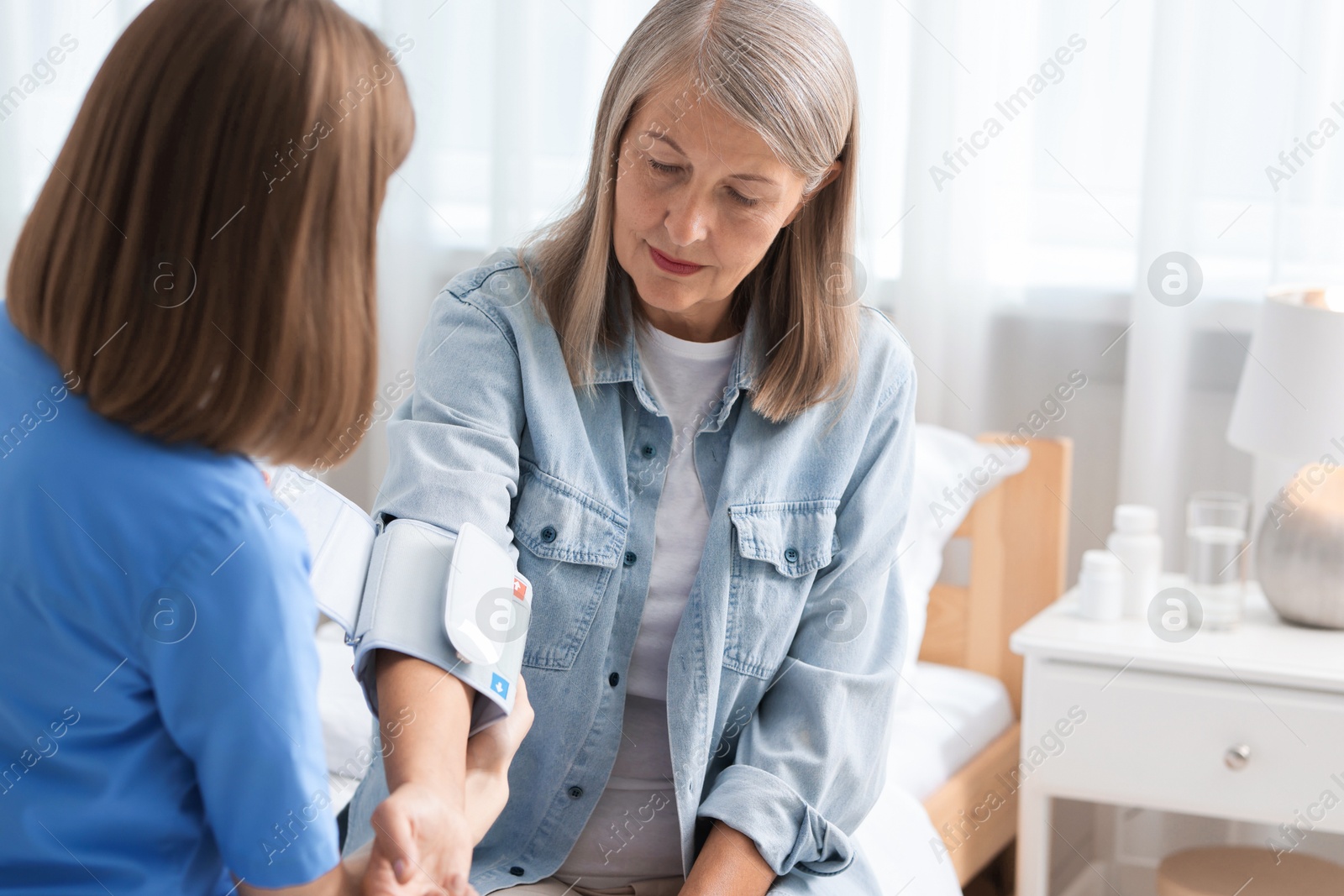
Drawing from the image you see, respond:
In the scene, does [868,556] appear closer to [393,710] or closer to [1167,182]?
[393,710]

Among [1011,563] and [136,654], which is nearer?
[136,654]

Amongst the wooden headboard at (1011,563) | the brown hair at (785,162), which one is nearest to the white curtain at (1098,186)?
the wooden headboard at (1011,563)

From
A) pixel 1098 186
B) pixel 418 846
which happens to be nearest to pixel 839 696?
pixel 418 846

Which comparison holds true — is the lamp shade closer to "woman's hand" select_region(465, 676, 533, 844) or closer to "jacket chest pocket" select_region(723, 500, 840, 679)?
"jacket chest pocket" select_region(723, 500, 840, 679)

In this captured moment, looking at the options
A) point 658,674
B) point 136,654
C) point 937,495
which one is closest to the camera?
point 136,654

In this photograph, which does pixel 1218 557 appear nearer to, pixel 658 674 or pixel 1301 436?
pixel 1301 436

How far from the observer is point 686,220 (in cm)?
94

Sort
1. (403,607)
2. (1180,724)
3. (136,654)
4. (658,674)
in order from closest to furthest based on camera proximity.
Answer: (136,654) < (403,607) < (658,674) < (1180,724)

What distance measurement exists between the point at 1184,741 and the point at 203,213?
130 cm

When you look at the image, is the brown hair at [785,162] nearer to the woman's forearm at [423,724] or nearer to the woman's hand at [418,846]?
the woman's forearm at [423,724]

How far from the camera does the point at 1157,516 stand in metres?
1.82

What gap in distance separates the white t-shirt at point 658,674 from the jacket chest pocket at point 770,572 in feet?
0.13

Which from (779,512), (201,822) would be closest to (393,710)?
(201,822)

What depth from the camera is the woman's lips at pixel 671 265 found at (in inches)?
38.1
